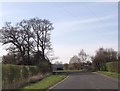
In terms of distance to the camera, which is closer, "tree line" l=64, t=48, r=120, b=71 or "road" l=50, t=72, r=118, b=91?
"road" l=50, t=72, r=118, b=91

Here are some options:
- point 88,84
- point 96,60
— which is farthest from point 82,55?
point 88,84

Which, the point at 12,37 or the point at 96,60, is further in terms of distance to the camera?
the point at 96,60

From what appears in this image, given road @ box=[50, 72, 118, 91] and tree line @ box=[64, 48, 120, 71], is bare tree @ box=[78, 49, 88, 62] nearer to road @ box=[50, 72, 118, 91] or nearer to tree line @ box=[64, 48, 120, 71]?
tree line @ box=[64, 48, 120, 71]

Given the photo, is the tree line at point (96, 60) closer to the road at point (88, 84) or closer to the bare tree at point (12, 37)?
the bare tree at point (12, 37)

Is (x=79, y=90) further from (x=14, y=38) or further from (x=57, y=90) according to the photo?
(x=14, y=38)

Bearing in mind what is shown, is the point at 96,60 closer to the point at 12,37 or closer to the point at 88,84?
the point at 12,37

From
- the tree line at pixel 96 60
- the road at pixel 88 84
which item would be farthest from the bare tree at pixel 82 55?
the road at pixel 88 84

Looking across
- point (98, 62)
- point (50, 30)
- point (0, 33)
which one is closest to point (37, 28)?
point (50, 30)

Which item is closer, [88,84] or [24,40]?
[88,84]

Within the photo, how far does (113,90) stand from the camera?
25.3 m

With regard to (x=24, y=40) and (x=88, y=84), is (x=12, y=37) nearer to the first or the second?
(x=24, y=40)

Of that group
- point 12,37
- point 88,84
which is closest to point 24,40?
point 12,37

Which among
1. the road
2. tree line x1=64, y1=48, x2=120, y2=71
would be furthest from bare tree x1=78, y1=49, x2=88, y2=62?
the road

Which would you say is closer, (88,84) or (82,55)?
(88,84)
